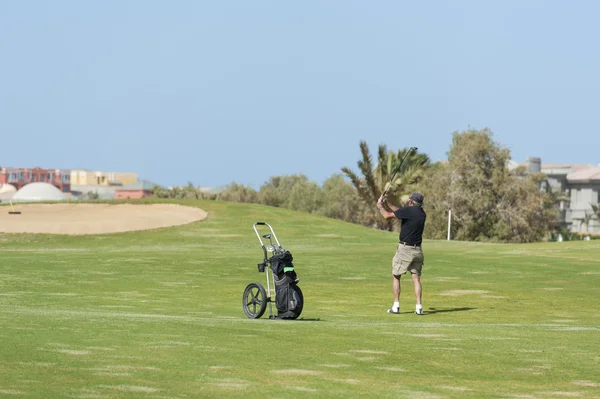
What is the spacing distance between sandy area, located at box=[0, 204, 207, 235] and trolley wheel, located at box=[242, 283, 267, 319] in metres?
36.3

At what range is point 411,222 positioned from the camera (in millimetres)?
24312

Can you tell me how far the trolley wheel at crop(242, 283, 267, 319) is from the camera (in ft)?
70.2

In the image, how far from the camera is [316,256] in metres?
42.1

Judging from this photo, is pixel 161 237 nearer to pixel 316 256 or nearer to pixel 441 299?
pixel 316 256

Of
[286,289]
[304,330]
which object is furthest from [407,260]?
[304,330]

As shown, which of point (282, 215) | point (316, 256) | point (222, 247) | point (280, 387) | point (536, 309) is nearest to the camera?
point (280, 387)

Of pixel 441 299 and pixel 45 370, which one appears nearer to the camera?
pixel 45 370

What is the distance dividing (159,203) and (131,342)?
5221cm

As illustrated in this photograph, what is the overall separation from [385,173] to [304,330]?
9314 cm

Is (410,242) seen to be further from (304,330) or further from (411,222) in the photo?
(304,330)

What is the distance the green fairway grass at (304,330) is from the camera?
12867 mm

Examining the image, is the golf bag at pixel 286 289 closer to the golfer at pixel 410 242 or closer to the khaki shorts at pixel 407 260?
the golfer at pixel 410 242

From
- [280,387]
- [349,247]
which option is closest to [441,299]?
[280,387]

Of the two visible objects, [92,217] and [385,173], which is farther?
[385,173]
